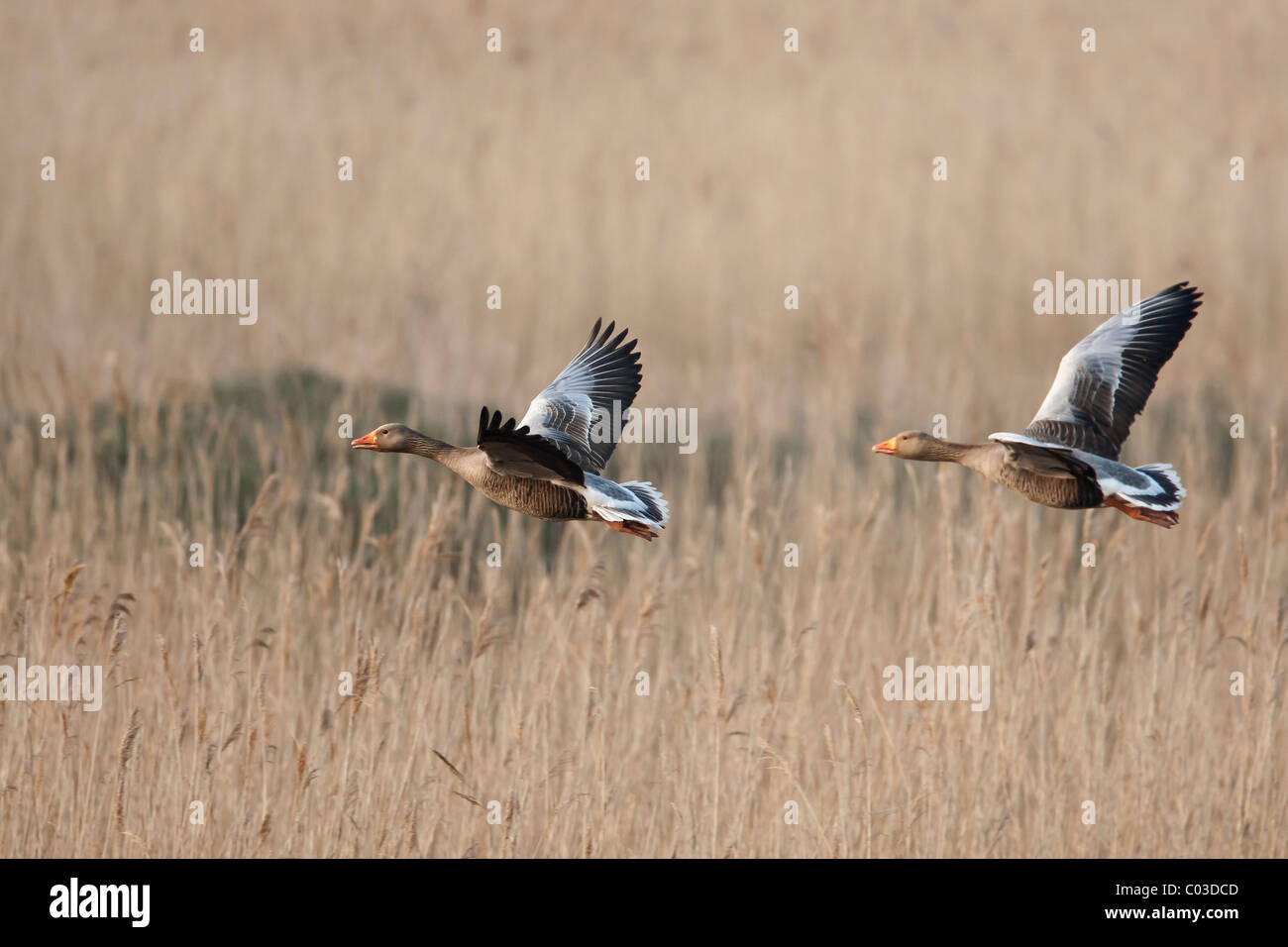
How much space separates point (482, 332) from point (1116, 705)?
5091mm

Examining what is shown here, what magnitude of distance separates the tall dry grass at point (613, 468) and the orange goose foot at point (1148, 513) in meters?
2.05

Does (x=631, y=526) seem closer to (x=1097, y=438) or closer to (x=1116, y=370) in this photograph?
(x=1097, y=438)

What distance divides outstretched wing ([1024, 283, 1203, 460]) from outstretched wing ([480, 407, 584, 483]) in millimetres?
868

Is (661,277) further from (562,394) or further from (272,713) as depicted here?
(562,394)

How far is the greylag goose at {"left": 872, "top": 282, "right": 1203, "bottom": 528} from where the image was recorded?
6.54 feet

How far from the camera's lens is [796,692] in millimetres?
5793

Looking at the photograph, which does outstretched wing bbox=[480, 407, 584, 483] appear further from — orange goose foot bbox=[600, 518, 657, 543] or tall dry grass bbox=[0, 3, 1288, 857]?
tall dry grass bbox=[0, 3, 1288, 857]

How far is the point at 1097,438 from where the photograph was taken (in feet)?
7.48

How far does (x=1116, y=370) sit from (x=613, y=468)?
4600 mm

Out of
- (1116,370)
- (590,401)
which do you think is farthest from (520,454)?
(1116,370)

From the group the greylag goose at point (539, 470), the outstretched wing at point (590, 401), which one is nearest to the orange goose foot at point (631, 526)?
the greylag goose at point (539, 470)

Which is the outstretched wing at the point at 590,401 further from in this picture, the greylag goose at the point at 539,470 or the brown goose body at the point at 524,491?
the brown goose body at the point at 524,491

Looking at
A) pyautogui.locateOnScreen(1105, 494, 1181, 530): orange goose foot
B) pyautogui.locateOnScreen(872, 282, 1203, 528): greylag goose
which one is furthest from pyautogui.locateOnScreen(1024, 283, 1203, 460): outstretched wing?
pyautogui.locateOnScreen(1105, 494, 1181, 530): orange goose foot

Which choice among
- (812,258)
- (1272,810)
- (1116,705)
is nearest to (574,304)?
(812,258)
